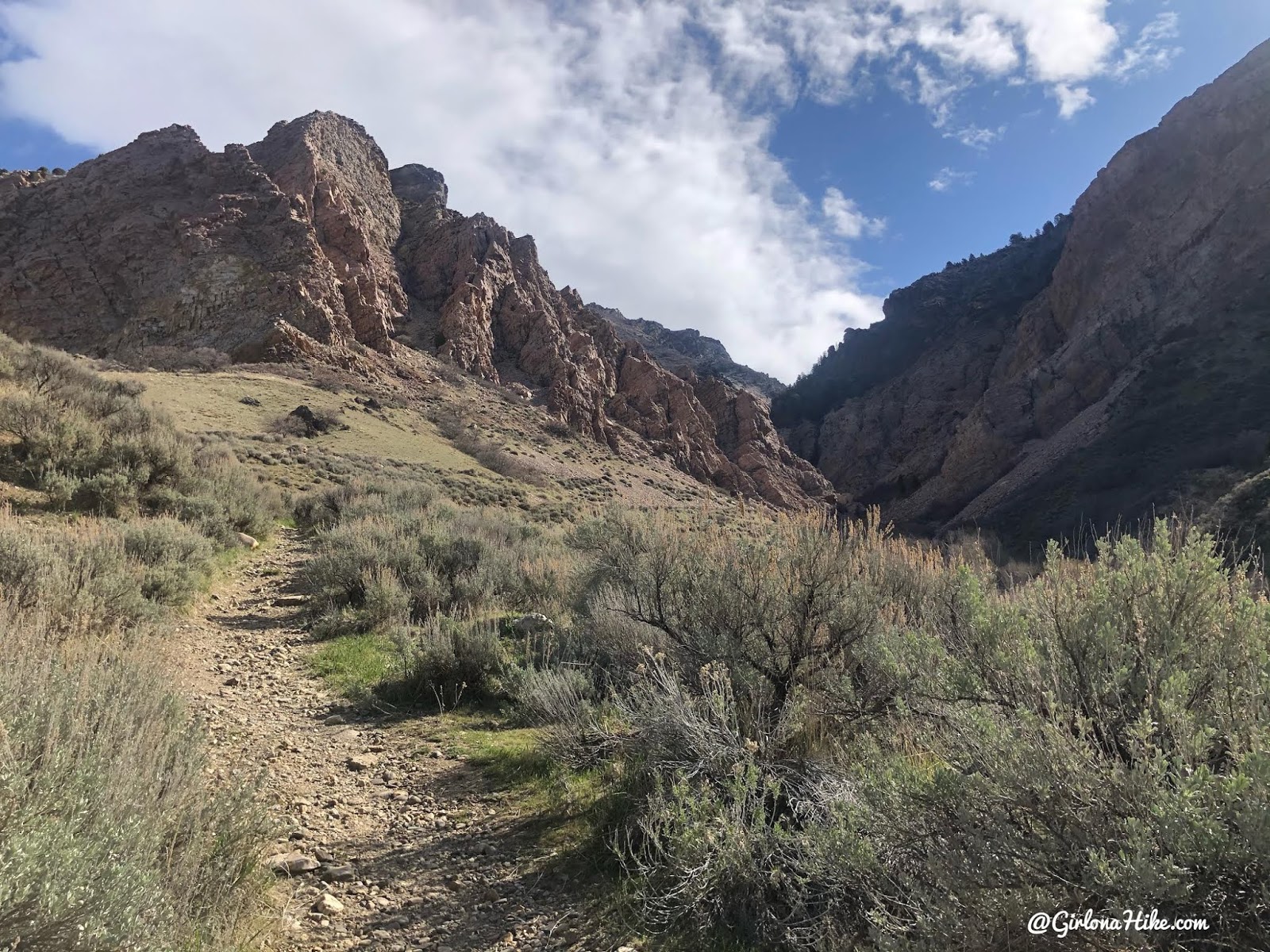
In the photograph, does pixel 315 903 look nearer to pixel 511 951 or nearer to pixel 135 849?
pixel 511 951

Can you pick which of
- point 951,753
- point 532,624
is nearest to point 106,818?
point 951,753

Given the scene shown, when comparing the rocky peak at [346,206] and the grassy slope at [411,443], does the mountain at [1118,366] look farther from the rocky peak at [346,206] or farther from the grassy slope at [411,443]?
the rocky peak at [346,206]

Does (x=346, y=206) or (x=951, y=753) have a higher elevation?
(x=346, y=206)

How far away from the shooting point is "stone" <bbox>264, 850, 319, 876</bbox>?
9.87ft

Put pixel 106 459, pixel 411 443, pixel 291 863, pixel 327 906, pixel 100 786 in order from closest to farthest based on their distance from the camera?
pixel 100 786 → pixel 327 906 → pixel 291 863 → pixel 106 459 → pixel 411 443

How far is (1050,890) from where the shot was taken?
1.78 metres

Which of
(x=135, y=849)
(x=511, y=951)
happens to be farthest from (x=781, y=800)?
(x=135, y=849)

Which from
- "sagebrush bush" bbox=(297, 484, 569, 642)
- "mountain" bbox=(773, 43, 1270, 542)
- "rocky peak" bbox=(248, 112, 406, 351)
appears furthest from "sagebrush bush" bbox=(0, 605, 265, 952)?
"rocky peak" bbox=(248, 112, 406, 351)

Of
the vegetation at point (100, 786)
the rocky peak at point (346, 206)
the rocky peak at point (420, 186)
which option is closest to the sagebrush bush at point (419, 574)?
the vegetation at point (100, 786)

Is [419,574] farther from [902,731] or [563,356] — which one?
[563,356]

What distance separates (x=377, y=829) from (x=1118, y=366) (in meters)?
Result: 53.8

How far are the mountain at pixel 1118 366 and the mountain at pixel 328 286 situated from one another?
16.7 m

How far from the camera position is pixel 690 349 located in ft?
393

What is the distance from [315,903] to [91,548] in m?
4.96
